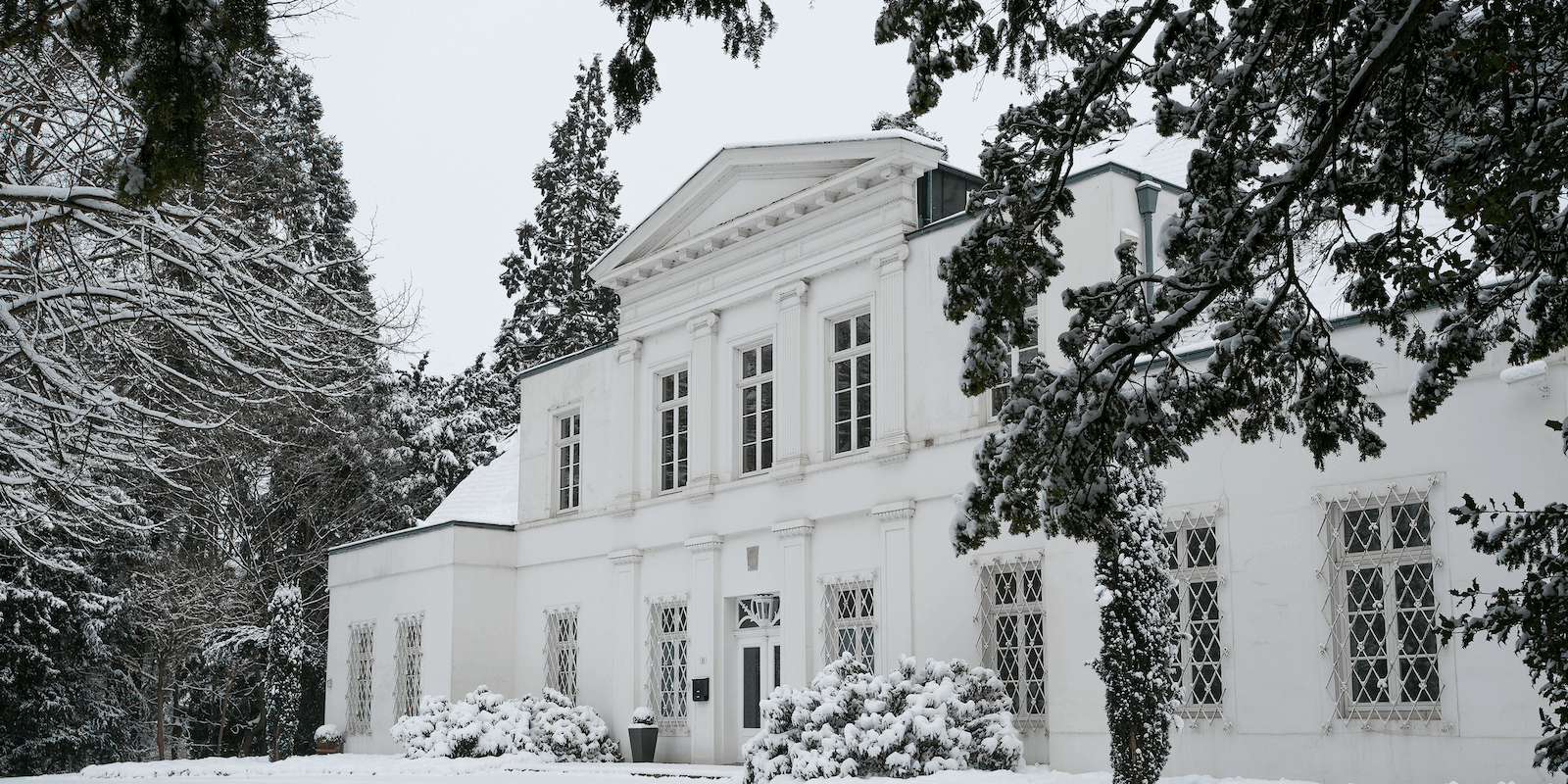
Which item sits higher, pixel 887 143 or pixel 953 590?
pixel 887 143

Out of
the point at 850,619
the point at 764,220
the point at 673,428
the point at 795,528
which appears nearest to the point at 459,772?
the point at 795,528

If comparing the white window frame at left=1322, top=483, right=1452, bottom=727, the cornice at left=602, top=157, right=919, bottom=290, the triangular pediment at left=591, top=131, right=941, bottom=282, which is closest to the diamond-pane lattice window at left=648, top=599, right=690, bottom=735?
the cornice at left=602, top=157, right=919, bottom=290

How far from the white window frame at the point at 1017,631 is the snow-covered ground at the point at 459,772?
0.80 metres

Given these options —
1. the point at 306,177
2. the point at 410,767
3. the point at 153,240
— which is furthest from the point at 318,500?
the point at 153,240

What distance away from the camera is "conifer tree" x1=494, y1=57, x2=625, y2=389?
43.5 metres

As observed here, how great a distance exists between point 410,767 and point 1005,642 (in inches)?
360

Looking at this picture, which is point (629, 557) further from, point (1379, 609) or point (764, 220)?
point (1379, 609)

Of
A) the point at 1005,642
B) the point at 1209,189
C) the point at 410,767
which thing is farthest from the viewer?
the point at 410,767

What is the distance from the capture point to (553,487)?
26016 mm

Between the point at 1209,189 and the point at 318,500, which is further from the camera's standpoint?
the point at 318,500

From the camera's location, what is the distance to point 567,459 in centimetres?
2620

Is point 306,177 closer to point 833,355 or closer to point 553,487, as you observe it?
point 553,487

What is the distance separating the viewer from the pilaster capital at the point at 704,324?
22.4m

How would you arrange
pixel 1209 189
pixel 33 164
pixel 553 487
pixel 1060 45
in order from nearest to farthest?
pixel 1209 189 → pixel 1060 45 → pixel 33 164 → pixel 553 487
